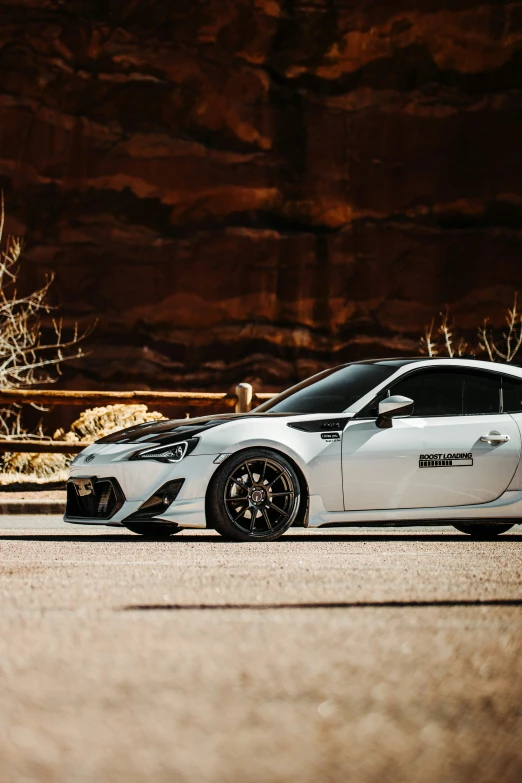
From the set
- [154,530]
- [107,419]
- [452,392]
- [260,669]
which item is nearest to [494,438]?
[452,392]

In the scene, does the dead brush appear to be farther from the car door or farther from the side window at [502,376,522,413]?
the car door

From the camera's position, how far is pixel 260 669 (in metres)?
4.67

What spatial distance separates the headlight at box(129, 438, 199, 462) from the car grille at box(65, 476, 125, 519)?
0.93 feet

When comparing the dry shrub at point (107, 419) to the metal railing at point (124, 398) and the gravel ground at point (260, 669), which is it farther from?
the gravel ground at point (260, 669)

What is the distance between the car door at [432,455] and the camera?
32.6 feet

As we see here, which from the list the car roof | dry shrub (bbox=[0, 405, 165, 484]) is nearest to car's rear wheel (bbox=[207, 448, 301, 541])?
the car roof

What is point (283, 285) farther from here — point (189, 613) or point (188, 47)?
point (189, 613)

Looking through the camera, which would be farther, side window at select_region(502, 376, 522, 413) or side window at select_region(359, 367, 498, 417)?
side window at select_region(502, 376, 522, 413)

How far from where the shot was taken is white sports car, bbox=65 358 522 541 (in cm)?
972

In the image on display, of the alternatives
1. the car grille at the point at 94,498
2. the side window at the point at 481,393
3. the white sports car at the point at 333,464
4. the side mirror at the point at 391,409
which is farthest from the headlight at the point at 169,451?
the side window at the point at 481,393

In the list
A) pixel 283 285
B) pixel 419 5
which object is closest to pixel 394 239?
pixel 283 285

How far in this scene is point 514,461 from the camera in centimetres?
1024

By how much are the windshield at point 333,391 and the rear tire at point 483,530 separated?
55.8 inches

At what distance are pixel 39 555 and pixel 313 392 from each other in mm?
3002
